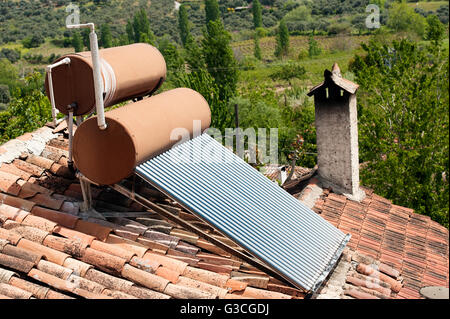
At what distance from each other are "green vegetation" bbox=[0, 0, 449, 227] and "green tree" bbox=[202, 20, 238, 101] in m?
0.09

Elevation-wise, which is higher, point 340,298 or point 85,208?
point 85,208

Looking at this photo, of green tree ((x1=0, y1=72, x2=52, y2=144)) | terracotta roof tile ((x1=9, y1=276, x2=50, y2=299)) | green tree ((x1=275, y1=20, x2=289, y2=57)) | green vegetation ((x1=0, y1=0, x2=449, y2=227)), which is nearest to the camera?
terracotta roof tile ((x1=9, y1=276, x2=50, y2=299))

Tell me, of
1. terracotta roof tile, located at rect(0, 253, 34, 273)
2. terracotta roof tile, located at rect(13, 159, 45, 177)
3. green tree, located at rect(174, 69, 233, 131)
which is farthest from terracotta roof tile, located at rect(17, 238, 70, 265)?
green tree, located at rect(174, 69, 233, 131)

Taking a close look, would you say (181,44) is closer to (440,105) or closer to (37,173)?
(440,105)

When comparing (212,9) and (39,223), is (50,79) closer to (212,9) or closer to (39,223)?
(39,223)

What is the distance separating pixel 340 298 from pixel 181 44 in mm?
80387

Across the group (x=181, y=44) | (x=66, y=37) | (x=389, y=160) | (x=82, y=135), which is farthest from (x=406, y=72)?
(x=66, y=37)

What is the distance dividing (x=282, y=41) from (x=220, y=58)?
31.3 meters

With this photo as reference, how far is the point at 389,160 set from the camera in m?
15.0

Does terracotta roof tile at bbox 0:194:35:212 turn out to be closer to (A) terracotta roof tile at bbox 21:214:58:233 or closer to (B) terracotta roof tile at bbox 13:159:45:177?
(A) terracotta roof tile at bbox 21:214:58:233

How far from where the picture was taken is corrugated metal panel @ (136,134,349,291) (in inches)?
262

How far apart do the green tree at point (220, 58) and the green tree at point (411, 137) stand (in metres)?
26.5

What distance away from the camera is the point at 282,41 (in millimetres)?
73500
